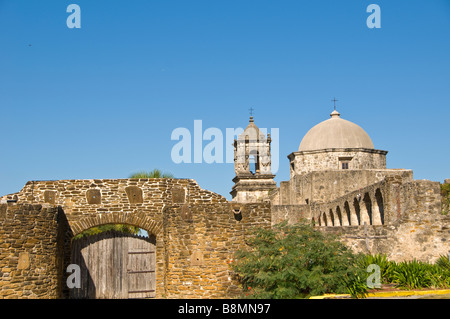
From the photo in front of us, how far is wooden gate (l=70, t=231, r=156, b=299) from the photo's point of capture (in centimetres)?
1852

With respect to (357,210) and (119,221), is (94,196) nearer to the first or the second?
(119,221)

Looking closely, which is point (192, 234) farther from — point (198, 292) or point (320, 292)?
point (320, 292)

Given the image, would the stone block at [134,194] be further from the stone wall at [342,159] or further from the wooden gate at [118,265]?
the stone wall at [342,159]

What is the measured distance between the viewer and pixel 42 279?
54.9 feet

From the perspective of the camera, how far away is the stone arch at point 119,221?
1827 centimetres

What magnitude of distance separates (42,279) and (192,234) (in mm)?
4137

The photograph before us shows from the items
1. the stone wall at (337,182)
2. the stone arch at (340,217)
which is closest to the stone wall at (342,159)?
the stone wall at (337,182)

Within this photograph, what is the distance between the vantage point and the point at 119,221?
18.4m

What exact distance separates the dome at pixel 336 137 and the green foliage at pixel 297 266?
30.3 m

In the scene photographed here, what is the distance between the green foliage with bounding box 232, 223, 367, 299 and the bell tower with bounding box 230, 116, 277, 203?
3404cm

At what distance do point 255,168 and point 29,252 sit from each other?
3641 centimetres

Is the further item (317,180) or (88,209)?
(317,180)

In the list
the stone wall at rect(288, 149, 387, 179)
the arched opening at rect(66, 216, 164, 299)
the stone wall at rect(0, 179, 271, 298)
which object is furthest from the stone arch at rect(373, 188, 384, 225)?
the stone wall at rect(288, 149, 387, 179)
